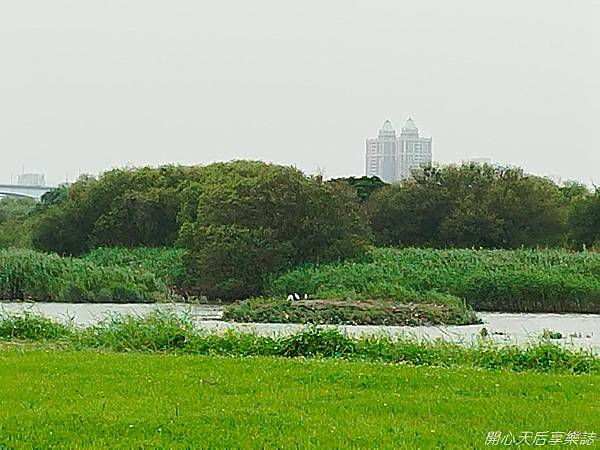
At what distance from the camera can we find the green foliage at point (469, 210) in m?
37.2

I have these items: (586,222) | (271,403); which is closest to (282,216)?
(586,222)

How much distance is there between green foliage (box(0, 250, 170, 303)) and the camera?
88.9ft

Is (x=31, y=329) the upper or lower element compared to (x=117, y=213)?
lower

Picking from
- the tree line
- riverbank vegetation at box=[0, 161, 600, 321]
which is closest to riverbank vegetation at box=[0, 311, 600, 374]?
riverbank vegetation at box=[0, 161, 600, 321]

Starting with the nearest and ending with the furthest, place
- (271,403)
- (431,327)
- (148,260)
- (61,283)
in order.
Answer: (271,403) < (431,327) < (61,283) < (148,260)

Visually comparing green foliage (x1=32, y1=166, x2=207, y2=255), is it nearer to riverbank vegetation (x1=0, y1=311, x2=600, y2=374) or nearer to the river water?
the river water

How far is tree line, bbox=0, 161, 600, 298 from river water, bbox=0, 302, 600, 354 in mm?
3454

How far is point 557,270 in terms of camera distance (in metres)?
27.9

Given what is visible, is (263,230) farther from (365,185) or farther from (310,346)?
(310,346)

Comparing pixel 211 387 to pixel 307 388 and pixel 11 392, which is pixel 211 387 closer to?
pixel 307 388

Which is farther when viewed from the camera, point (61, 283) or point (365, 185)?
point (365, 185)

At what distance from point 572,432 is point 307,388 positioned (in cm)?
265

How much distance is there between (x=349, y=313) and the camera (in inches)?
827

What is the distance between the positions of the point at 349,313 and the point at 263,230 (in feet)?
31.5
